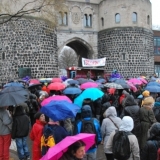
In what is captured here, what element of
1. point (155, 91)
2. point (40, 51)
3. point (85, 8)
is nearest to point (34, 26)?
point (40, 51)

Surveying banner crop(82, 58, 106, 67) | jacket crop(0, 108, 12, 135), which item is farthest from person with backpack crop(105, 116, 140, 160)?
banner crop(82, 58, 106, 67)

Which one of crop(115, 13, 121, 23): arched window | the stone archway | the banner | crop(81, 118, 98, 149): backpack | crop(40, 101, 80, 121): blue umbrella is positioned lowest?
crop(81, 118, 98, 149): backpack

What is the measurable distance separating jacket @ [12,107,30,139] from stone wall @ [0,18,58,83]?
16.8 metres

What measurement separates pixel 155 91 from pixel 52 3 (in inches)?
219

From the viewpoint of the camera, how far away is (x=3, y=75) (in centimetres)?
2381

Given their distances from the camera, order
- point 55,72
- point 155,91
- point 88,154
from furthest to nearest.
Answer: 1. point 55,72
2. point 155,91
3. point 88,154

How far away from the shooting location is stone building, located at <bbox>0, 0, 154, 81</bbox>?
78.2 ft

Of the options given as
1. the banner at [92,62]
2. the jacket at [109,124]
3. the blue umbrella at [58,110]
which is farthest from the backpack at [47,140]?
the banner at [92,62]

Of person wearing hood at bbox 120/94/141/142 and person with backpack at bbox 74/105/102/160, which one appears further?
person wearing hood at bbox 120/94/141/142

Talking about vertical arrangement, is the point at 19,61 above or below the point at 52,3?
below

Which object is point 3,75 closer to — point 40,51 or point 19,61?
point 19,61

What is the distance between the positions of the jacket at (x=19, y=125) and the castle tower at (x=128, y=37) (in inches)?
919

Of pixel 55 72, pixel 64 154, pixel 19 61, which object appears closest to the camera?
pixel 64 154

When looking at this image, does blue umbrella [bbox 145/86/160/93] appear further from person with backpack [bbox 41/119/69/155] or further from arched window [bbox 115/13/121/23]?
arched window [bbox 115/13/121/23]
